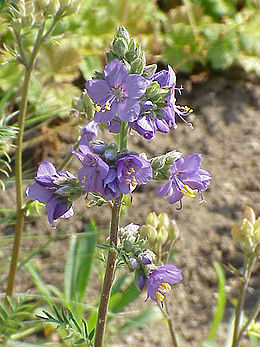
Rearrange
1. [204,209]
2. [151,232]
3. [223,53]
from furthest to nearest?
[223,53] → [204,209] → [151,232]

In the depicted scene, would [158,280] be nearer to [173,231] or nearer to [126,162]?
[126,162]

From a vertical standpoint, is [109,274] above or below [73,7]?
below

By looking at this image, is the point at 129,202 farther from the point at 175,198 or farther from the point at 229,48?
the point at 229,48

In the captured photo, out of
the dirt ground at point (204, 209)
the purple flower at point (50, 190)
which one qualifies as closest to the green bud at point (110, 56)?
the purple flower at point (50, 190)

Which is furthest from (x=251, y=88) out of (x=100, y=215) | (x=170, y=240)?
(x=170, y=240)

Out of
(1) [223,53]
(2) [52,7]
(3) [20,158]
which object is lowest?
(3) [20,158]

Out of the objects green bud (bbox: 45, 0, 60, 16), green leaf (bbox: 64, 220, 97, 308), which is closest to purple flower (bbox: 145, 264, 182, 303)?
green bud (bbox: 45, 0, 60, 16)

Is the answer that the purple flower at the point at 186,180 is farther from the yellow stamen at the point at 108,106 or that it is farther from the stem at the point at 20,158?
the stem at the point at 20,158

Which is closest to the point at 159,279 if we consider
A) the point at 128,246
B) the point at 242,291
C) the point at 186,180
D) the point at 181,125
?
the point at 128,246
